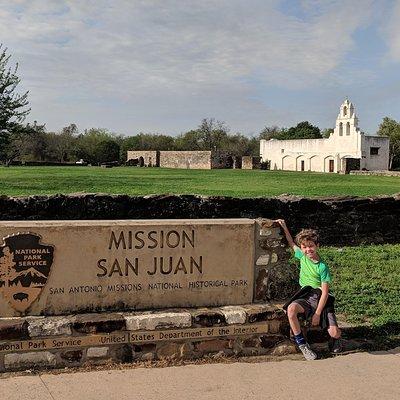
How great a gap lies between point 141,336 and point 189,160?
2192 inches

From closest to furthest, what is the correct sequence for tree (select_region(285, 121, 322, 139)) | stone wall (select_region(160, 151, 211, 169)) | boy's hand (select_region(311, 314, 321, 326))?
boy's hand (select_region(311, 314, 321, 326)), stone wall (select_region(160, 151, 211, 169)), tree (select_region(285, 121, 322, 139))

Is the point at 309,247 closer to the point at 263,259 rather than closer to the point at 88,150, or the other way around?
the point at 263,259

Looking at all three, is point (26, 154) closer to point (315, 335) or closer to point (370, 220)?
point (370, 220)

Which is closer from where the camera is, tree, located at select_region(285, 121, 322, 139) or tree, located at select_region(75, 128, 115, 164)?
tree, located at select_region(75, 128, 115, 164)

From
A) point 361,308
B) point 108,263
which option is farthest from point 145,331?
point 361,308

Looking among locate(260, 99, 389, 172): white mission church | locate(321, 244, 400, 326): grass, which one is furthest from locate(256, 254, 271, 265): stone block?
locate(260, 99, 389, 172): white mission church

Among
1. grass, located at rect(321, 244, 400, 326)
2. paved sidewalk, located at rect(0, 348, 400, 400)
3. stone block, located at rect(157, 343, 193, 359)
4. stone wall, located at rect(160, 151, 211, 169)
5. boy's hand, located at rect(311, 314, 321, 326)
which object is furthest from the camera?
stone wall, located at rect(160, 151, 211, 169)

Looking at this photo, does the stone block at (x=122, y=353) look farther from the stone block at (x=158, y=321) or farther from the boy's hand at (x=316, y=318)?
the boy's hand at (x=316, y=318)

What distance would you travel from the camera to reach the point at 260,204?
1187 centimetres

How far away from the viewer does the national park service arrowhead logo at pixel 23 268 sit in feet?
16.8

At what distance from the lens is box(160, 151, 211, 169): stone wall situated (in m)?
59.6

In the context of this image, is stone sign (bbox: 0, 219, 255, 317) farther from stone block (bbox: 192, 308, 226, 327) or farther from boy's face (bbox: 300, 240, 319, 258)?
boy's face (bbox: 300, 240, 319, 258)

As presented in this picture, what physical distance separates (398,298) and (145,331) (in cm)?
399

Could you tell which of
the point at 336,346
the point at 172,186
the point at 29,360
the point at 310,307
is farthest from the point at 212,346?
the point at 172,186
